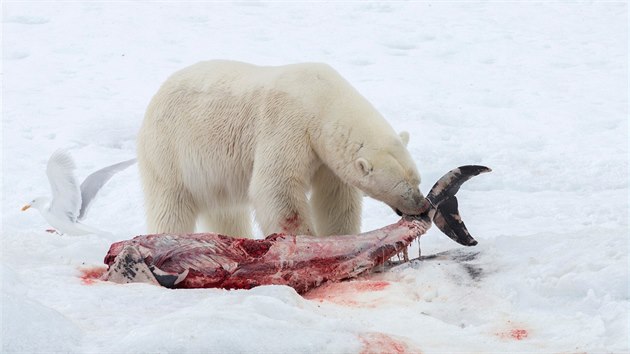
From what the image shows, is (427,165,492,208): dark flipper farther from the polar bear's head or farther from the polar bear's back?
the polar bear's back

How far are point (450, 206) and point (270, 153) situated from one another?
1.16 metres

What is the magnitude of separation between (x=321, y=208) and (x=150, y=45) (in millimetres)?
7548

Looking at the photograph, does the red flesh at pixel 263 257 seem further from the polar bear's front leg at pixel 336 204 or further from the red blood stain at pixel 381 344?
the red blood stain at pixel 381 344

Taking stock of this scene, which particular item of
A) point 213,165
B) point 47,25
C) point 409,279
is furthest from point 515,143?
point 47,25

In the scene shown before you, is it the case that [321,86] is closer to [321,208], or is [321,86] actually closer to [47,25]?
[321,208]

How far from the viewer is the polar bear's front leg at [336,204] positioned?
584 cm

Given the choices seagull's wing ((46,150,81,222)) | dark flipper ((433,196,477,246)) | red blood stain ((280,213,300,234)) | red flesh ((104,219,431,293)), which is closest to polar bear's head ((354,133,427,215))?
dark flipper ((433,196,477,246))

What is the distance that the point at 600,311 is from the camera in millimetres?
3631

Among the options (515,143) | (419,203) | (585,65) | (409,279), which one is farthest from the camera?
(585,65)

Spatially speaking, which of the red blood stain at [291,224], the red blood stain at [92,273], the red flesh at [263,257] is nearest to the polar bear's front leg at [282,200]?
the red blood stain at [291,224]

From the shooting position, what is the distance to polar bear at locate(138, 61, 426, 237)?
530cm

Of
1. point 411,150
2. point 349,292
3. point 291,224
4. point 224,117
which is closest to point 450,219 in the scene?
point 349,292

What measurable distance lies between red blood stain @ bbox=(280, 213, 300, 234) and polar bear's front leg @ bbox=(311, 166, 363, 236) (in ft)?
1.66

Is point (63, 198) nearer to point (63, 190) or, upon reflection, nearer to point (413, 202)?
point (63, 190)
